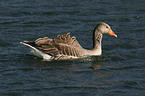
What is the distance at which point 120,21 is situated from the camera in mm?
18219

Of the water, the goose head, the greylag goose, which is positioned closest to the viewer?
the water

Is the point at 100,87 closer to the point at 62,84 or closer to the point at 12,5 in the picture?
the point at 62,84

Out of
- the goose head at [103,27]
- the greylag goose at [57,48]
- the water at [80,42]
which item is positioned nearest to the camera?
the water at [80,42]

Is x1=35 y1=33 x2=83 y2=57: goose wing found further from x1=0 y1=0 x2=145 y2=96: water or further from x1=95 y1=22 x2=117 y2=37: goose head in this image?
x1=95 y1=22 x2=117 y2=37: goose head

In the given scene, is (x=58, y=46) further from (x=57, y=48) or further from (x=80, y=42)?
(x=80, y=42)

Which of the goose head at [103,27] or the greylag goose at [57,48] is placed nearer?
the greylag goose at [57,48]

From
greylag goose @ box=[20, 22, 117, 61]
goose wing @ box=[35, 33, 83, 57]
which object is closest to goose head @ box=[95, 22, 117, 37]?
greylag goose @ box=[20, 22, 117, 61]

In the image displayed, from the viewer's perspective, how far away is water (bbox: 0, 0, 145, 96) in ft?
34.2

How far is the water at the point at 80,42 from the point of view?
10438mm

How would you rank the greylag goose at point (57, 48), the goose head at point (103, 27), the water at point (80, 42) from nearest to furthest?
1. the water at point (80, 42)
2. the greylag goose at point (57, 48)
3. the goose head at point (103, 27)

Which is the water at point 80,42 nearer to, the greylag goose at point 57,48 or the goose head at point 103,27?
the greylag goose at point 57,48

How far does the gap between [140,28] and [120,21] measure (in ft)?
5.23

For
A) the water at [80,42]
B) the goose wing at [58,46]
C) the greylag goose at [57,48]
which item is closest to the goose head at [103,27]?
the water at [80,42]

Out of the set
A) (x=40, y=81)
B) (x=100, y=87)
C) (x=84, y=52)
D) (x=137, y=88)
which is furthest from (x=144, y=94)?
(x=84, y=52)
